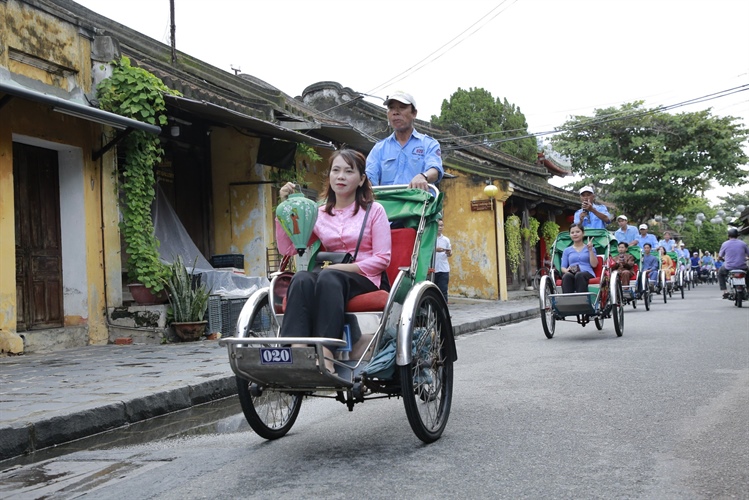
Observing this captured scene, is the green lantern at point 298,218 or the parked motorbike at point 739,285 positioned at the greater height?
the green lantern at point 298,218

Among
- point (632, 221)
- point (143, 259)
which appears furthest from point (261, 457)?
point (632, 221)

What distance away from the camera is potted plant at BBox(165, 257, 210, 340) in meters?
11.0

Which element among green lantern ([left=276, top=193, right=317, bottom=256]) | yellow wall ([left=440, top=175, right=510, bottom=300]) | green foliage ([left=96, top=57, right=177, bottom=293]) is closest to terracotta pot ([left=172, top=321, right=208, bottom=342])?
green foliage ([left=96, top=57, right=177, bottom=293])

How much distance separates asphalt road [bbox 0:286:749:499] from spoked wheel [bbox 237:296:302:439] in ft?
0.31

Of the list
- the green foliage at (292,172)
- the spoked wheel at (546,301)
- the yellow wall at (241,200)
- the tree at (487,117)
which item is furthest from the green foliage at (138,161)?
the tree at (487,117)

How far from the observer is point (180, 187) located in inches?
548

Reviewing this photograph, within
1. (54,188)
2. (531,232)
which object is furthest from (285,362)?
(531,232)

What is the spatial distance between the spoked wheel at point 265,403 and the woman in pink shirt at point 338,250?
39 centimetres

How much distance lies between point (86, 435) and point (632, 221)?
35745 mm

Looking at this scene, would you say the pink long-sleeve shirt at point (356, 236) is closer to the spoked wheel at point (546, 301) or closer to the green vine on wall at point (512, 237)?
the spoked wheel at point (546, 301)

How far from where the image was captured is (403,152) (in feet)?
19.2

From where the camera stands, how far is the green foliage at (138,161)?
1066 cm

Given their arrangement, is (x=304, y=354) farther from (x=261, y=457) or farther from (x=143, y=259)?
(x=143, y=259)

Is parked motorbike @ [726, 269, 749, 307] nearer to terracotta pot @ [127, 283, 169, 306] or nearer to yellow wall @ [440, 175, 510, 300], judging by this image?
yellow wall @ [440, 175, 510, 300]
